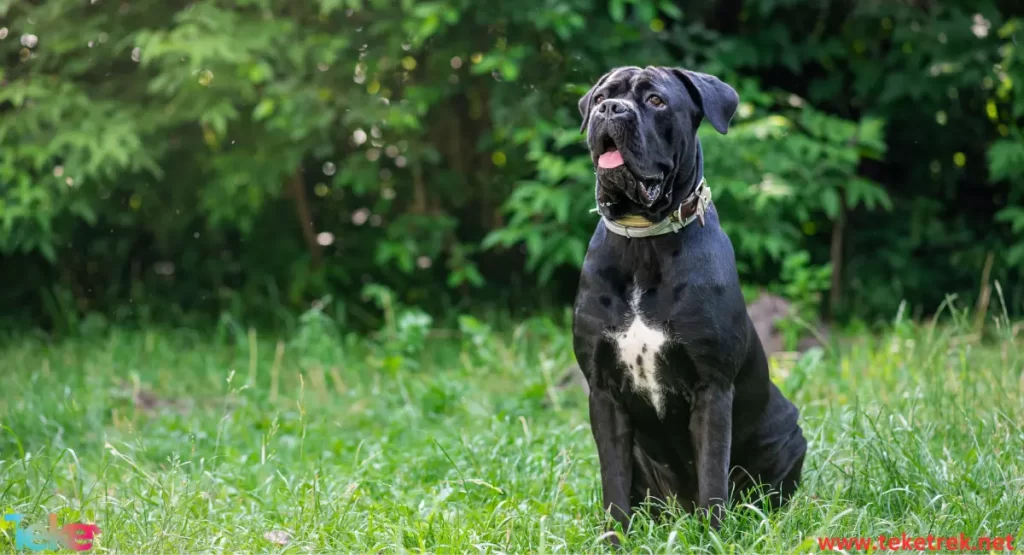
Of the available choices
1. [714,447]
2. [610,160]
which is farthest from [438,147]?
[714,447]

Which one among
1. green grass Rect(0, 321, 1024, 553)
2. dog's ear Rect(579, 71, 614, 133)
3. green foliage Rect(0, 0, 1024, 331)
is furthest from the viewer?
green foliage Rect(0, 0, 1024, 331)

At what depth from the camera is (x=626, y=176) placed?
8.92 feet

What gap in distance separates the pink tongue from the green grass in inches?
37.9

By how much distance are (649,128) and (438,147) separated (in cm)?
464

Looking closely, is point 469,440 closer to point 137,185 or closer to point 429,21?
point 429,21

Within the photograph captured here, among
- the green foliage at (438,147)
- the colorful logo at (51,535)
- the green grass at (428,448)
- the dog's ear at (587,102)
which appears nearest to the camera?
the colorful logo at (51,535)

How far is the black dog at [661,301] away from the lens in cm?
273

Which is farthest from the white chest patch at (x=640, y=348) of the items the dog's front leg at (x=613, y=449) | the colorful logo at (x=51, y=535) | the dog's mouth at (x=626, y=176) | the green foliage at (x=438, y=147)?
the green foliage at (x=438, y=147)

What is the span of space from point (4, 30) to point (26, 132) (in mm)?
884

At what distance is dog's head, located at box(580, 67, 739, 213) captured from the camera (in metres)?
2.71

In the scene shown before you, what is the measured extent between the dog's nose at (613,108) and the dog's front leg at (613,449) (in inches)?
30.4

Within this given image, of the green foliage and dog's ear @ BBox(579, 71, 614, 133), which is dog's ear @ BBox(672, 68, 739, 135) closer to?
dog's ear @ BBox(579, 71, 614, 133)

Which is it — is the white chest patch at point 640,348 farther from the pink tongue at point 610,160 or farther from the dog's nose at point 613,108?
the dog's nose at point 613,108

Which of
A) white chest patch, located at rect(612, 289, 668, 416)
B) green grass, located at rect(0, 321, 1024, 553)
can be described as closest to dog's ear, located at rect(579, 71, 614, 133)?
white chest patch, located at rect(612, 289, 668, 416)
